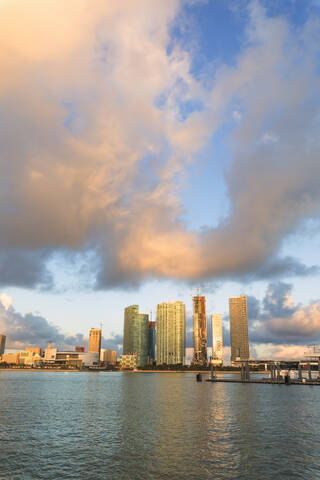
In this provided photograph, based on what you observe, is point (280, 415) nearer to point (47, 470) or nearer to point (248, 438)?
point (248, 438)

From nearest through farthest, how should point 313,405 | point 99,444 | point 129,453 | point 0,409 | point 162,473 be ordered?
point 162,473, point 129,453, point 99,444, point 0,409, point 313,405

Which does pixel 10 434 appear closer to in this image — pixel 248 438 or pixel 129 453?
pixel 129 453

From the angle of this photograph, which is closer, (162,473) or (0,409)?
(162,473)

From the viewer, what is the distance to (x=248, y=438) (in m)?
54.3

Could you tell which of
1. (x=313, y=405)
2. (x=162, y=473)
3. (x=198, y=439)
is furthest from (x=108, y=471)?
(x=313, y=405)

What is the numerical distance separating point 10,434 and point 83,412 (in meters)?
28.6

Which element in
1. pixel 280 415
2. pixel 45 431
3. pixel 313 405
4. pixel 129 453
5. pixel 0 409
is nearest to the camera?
pixel 129 453

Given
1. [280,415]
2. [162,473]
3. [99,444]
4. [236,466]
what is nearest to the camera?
[162,473]

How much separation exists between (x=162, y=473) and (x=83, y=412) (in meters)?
51.6

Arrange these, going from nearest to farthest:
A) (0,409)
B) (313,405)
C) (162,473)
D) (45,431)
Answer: (162,473) → (45,431) → (0,409) → (313,405)

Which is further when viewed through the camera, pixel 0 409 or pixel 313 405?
pixel 313 405

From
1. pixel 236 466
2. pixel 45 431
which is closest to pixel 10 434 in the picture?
pixel 45 431

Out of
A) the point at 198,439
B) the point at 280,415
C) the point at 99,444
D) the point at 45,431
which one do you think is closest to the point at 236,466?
the point at 198,439

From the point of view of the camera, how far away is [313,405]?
97.5 meters
